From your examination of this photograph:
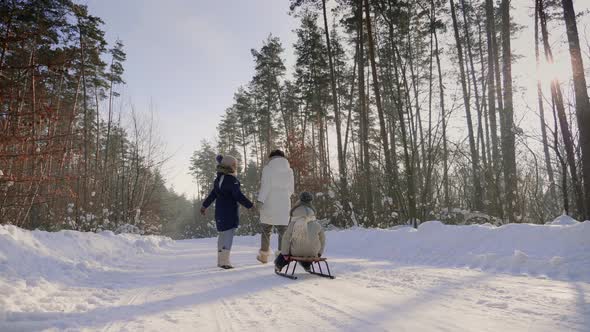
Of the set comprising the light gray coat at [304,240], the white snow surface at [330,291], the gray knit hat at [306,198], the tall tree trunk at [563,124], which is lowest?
the white snow surface at [330,291]

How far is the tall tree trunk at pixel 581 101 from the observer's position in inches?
315

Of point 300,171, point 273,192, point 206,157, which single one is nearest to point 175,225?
point 206,157

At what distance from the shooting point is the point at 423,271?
5.45 meters

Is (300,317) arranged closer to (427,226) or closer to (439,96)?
(427,226)

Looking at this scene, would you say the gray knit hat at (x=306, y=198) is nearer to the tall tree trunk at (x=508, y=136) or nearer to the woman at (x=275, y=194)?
the woman at (x=275, y=194)

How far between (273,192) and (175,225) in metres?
73.2

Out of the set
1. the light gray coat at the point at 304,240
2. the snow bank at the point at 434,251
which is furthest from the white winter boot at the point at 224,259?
the snow bank at the point at 434,251

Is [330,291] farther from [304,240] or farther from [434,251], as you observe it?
[434,251]

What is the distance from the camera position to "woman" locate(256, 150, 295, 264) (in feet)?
24.5

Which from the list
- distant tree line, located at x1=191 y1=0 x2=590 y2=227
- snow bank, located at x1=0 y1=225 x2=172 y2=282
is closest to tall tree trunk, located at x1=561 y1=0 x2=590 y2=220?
distant tree line, located at x1=191 y1=0 x2=590 y2=227

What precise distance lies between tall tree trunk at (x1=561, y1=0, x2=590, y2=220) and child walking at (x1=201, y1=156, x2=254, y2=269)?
726 centimetres

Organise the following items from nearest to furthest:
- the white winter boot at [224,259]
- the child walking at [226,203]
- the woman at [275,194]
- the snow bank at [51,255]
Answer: the snow bank at [51,255]
the white winter boot at [224,259]
the child walking at [226,203]
the woman at [275,194]

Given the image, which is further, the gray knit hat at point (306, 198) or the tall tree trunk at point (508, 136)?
the tall tree trunk at point (508, 136)

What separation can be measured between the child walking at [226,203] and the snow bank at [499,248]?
10.5 feet
